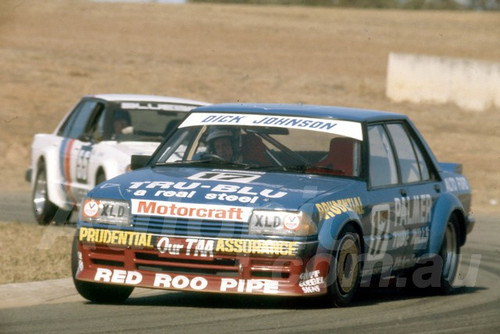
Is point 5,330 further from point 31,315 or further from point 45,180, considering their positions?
point 45,180

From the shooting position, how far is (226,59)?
4159 cm

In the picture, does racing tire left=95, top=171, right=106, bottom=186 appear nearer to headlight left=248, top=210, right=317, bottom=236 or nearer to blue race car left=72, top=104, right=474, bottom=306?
blue race car left=72, top=104, right=474, bottom=306

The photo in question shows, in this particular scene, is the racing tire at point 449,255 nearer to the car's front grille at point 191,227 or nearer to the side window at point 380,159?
the side window at point 380,159

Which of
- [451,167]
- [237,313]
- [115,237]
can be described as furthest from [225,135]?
[451,167]

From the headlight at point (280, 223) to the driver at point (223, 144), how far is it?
1227mm

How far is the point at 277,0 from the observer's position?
88938 millimetres

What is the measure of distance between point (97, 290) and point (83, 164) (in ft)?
17.9

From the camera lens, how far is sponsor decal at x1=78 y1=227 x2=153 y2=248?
27.1 ft

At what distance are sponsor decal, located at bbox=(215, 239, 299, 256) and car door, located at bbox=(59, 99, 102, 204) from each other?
19.6 feet

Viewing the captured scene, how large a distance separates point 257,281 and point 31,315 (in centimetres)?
143

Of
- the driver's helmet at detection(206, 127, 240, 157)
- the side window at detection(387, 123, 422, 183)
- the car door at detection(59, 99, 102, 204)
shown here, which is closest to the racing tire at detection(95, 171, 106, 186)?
the car door at detection(59, 99, 102, 204)

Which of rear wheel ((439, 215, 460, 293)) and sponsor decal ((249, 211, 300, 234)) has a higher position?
sponsor decal ((249, 211, 300, 234))

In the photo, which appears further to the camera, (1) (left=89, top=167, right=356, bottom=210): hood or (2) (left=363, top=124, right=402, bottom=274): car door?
(2) (left=363, top=124, right=402, bottom=274): car door

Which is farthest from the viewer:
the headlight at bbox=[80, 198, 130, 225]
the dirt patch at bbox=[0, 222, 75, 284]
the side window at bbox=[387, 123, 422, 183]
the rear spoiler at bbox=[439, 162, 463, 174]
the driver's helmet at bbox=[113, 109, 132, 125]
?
the driver's helmet at bbox=[113, 109, 132, 125]
